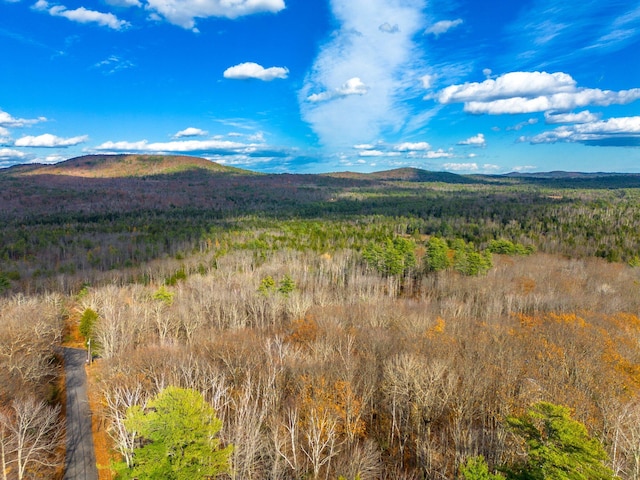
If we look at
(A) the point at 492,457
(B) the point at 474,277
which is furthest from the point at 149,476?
(B) the point at 474,277

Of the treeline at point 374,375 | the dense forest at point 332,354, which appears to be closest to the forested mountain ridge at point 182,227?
the dense forest at point 332,354

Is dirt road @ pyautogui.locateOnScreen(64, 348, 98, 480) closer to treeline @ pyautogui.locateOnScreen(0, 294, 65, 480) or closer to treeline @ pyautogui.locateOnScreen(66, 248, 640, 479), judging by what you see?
treeline @ pyautogui.locateOnScreen(0, 294, 65, 480)

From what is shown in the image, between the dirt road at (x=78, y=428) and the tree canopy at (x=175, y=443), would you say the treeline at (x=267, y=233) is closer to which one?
the dirt road at (x=78, y=428)

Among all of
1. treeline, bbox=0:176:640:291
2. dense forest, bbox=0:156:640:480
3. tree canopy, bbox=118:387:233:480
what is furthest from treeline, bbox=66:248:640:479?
treeline, bbox=0:176:640:291

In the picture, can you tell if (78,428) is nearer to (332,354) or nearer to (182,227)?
(332,354)

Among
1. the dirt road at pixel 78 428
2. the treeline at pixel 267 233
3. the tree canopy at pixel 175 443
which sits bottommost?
the dirt road at pixel 78 428

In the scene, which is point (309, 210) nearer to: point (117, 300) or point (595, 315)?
point (117, 300)

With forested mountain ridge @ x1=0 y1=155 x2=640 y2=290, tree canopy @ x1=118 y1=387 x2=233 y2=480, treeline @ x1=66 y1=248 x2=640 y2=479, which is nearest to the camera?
tree canopy @ x1=118 y1=387 x2=233 y2=480

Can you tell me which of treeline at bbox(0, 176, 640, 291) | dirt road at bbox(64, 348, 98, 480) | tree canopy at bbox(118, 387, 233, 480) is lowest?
dirt road at bbox(64, 348, 98, 480)
